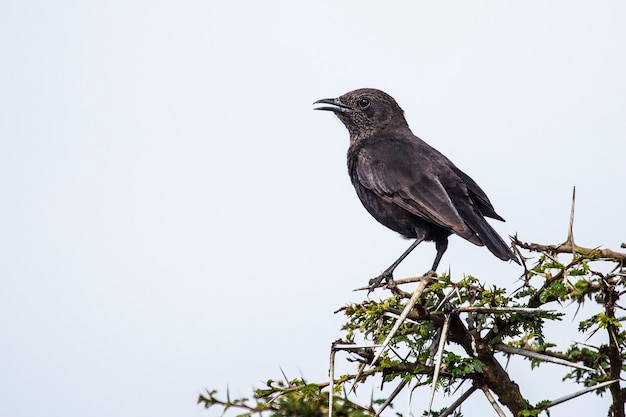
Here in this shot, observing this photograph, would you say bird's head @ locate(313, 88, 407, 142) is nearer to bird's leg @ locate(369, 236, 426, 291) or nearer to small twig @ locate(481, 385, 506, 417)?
bird's leg @ locate(369, 236, 426, 291)

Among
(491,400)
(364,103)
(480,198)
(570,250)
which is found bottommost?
(491,400)

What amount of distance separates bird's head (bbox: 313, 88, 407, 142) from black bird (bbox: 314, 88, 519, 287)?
284 millimetres

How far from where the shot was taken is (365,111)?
8.13 m

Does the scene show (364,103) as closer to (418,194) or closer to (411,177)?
(411,177)

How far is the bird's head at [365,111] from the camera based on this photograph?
8.05 metres

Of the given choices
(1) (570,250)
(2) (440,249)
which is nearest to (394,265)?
(2) (440,249)

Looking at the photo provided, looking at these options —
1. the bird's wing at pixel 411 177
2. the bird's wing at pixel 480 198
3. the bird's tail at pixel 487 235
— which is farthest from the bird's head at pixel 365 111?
the bird's tail at pixel 487 235

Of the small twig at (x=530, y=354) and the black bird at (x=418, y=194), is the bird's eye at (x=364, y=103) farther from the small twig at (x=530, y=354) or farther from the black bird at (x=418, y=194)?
the small twig at (x=530, y=354)

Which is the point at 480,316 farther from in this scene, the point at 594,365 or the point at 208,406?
the point at 208,406

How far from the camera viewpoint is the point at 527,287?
12.6ft

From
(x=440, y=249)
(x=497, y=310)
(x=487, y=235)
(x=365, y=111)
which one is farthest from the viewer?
(x=365, y=111)

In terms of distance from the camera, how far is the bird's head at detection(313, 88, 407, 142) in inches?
317

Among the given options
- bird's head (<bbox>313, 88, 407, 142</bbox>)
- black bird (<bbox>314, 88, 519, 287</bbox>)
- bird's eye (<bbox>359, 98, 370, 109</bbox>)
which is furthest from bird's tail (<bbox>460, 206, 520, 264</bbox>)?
bird's eye (<bbox>359, 98, 370, 109</bbox>)

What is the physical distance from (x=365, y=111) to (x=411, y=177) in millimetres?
1815
